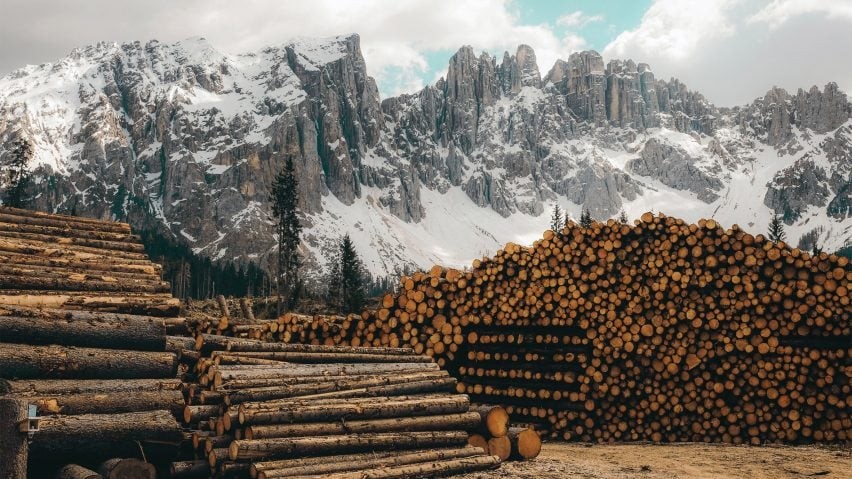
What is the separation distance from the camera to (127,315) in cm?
1130

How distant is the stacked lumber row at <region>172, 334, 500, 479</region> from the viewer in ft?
30.6

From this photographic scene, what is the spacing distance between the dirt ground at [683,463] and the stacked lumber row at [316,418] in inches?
45.3

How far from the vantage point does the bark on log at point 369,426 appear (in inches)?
372

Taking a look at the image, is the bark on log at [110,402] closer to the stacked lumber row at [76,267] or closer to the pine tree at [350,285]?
the stacked lumber row at [76,267]

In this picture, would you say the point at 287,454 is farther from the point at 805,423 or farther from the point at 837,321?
the point at 837,321

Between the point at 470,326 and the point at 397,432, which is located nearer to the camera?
the point at 397,432

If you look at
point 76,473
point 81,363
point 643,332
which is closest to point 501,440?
point 643,332

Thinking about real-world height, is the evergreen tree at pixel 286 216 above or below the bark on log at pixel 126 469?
above

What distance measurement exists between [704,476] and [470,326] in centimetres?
671

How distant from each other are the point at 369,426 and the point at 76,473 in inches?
162

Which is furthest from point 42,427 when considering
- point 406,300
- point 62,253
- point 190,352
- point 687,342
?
point 687,342

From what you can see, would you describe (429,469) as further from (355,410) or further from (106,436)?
(106,436)

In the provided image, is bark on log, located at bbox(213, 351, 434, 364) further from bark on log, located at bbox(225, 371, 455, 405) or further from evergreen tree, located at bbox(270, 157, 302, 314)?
evergreen tree, located at bbox(270, 157, 302, 314)

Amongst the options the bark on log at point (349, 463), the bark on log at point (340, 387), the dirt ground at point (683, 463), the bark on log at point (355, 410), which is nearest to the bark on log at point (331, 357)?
the bark on log at point (340, 387)
